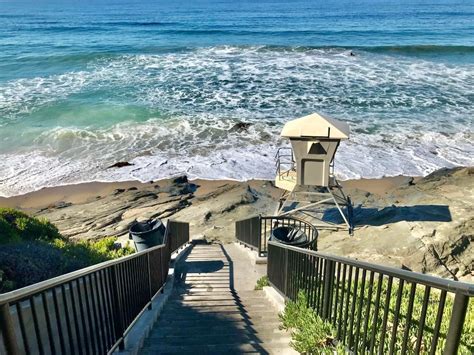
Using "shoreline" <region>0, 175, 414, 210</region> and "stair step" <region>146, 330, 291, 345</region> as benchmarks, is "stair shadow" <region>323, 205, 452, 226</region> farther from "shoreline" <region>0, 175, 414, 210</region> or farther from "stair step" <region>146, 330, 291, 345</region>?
"stair step" <region>146, 330, 291, 345</region>

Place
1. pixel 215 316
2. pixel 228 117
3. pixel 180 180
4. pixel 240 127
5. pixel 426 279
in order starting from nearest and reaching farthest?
pixel 426 279 < pixel 215 316 < pixel 180 180 < pixel 240 127 < pixel 228 117

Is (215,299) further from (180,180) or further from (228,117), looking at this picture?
(228,117)

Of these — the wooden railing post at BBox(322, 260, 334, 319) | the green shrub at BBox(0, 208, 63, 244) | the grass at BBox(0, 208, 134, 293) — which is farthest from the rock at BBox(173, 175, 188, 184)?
the wooden railing post at BBox(322, 260, 334, 319)

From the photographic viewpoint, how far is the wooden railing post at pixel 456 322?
2.07 meters

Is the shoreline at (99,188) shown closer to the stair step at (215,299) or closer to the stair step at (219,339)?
the stair step at (215,299)

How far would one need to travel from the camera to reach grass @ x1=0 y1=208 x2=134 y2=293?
18.8 feet

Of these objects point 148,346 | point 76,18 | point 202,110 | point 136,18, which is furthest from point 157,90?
point 76,18

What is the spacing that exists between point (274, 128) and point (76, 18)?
2460 inches

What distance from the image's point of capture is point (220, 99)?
84.7 feet

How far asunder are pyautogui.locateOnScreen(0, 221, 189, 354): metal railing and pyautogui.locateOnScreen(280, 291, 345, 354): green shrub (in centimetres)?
166

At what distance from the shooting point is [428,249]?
884cm

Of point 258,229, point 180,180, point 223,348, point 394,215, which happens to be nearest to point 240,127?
point 180,180

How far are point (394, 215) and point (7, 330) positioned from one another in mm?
10691

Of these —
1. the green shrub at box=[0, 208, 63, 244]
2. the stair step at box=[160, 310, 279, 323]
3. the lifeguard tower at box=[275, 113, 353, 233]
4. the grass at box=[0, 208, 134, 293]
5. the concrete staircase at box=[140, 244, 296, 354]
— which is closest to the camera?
the concrete staircase at box=[140, 244, 296, 354]
